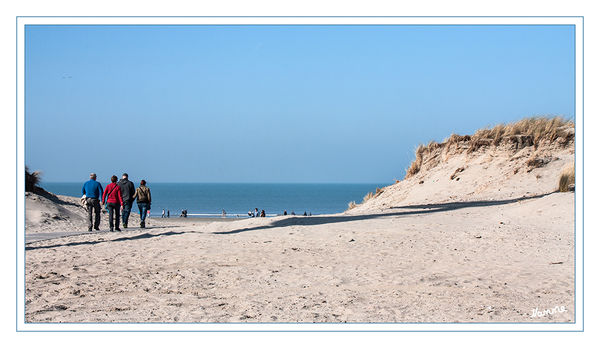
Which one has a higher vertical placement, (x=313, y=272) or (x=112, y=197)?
(x=112, y=197)

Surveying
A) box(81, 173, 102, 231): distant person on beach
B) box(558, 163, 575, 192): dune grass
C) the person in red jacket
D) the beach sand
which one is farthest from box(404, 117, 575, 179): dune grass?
box(81, 173, 102, 231): distant person on beach

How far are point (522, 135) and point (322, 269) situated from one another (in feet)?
58.6

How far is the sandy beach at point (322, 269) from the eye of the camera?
8930 millimetres

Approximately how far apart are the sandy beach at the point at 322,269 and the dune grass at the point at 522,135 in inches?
291

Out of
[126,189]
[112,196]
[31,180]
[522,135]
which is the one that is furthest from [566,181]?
[31,180]

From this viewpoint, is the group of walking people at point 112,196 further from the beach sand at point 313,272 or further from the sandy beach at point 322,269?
the beach sand at point 313,272

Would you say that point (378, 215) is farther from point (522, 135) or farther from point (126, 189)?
point (522, 135)

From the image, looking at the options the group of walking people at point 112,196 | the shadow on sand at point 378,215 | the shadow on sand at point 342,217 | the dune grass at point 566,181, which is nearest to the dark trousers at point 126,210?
the group of walking people at point 112,196

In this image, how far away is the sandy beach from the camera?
893 centimetres

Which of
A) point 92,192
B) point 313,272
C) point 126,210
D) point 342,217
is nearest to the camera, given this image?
point 313,272

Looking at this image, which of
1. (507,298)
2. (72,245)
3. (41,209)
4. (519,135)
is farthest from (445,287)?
(519,135)

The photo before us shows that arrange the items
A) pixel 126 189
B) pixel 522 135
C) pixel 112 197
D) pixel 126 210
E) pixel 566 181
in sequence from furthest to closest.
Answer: pixel 522 135 < pixel 566 181 < pixel 126 210 < pixel 126 189 < pixel 112 197

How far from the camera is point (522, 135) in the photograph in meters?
26.8
